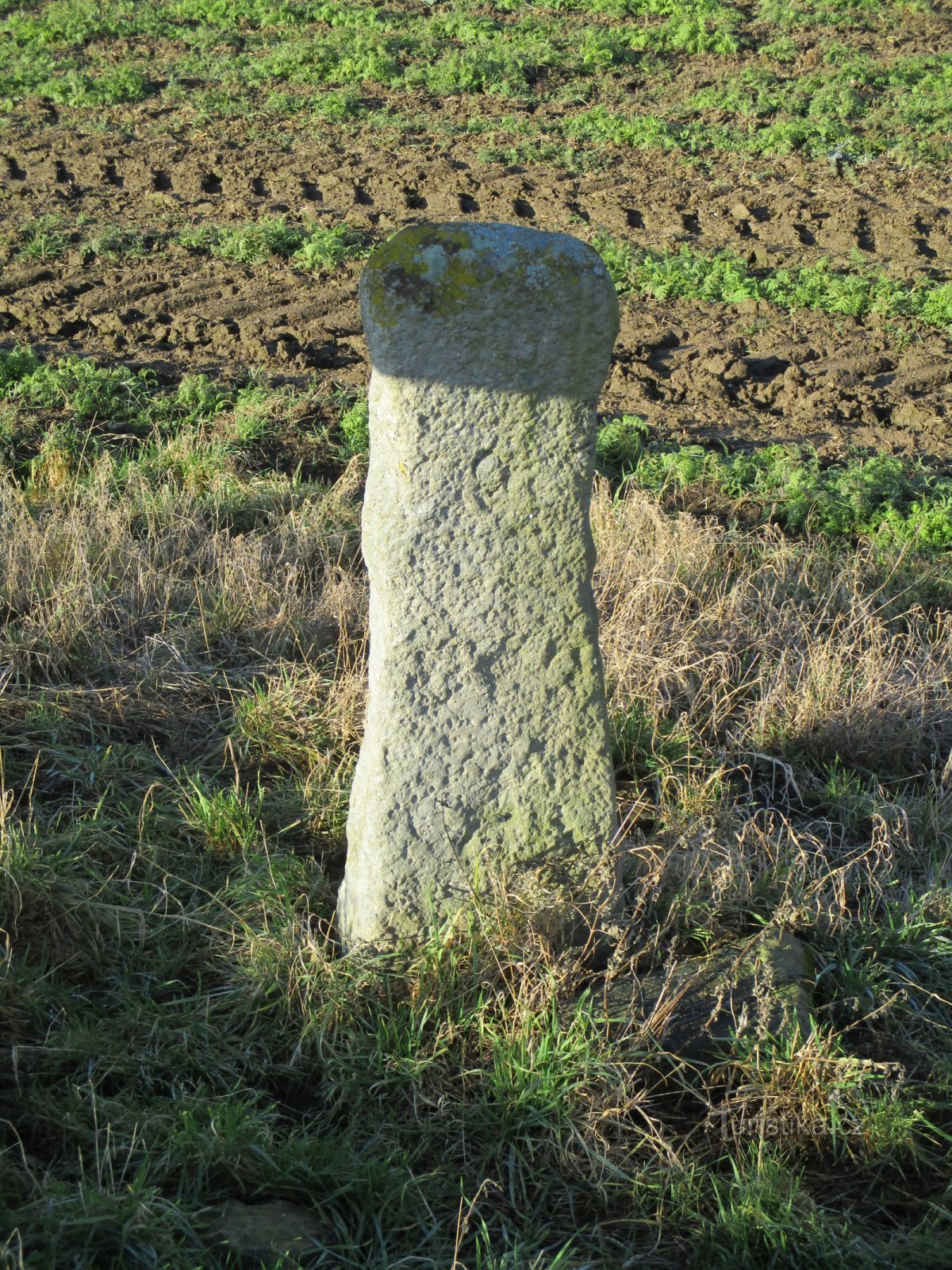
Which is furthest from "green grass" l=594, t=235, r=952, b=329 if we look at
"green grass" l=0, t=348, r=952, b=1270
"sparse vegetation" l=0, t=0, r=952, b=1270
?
"green grass" l=0, t=348, r=952, b=1270

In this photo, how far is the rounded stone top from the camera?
105 inches

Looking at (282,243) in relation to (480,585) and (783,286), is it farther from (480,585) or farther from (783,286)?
(480,585)

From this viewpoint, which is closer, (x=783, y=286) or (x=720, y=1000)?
(x=720, y=1000)

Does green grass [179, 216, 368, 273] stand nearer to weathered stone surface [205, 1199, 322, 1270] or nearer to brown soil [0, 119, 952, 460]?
brown soil [0, 119, 952, 460]

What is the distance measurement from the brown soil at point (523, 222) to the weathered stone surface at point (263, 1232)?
453cm

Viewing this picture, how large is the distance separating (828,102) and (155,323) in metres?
6.80

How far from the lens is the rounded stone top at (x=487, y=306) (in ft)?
8.79

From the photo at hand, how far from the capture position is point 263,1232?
7.85 feet

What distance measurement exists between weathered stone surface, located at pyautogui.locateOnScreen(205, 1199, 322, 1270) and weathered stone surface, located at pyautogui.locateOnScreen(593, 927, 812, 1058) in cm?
80

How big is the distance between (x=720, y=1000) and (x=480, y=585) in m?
1.12

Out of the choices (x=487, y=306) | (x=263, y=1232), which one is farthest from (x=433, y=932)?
(x=487, y=306)

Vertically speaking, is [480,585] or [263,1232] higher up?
[480,585]

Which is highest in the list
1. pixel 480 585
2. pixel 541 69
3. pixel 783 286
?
pixel 541 69

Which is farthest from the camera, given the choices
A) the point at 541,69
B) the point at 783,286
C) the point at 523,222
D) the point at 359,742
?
the point at 541,69
